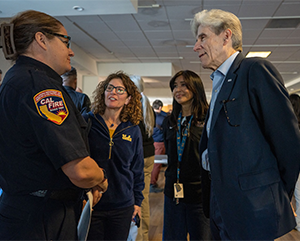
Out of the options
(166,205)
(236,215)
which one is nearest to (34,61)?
(236,215)

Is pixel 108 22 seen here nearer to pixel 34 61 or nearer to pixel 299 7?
pixel 299 7

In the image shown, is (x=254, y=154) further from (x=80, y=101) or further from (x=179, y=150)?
(x=80, y=101)

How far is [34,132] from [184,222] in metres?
1.41

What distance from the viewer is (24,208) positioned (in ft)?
3.32

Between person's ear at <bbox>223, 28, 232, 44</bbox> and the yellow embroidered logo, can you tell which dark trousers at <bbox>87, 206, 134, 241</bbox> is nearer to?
the yellow embroidered logo

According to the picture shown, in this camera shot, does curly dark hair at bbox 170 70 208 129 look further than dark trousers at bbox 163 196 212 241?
Yes

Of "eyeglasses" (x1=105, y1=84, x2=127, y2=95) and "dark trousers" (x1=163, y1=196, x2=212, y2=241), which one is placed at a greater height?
"eyeglasses" (x1=105, y1=84, x2=127, y2=95)

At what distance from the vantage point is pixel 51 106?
963 millimetres

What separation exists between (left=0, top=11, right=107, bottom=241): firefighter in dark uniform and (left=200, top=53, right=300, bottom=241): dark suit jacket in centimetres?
55

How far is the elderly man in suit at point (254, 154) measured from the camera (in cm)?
108

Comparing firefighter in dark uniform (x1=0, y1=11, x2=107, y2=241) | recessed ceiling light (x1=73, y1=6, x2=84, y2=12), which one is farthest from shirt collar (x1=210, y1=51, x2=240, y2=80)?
recessed ceiling light (x1=73, y1=6, x2=84, y2=12)

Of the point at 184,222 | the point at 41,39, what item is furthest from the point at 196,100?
the point at 41,39

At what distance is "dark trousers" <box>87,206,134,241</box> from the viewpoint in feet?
5.61

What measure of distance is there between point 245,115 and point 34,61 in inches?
35.0
